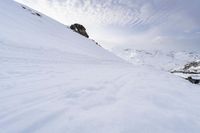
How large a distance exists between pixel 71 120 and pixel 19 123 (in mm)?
684

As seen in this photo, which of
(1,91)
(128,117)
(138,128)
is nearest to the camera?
(138,128)

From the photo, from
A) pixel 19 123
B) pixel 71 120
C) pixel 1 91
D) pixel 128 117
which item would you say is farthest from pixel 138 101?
pixel 1 91

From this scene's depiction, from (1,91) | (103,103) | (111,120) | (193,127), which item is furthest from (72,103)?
(193,127)

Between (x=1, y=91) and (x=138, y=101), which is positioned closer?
(x=1, y=91)

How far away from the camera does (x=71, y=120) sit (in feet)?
8.81

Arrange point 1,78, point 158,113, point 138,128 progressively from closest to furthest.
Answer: point 138,128, point 158,113, point 1,78

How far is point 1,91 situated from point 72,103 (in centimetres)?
140

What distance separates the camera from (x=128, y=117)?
301 cm

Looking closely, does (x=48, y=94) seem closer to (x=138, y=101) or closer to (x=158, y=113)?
(x=138, y=101)

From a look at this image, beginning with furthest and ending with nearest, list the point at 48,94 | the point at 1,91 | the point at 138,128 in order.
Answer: the point at 48,94
the point at 1,91
the point at 138,128

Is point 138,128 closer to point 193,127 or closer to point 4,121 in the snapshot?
point 193,127

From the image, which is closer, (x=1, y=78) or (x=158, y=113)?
(x=158, y=113)

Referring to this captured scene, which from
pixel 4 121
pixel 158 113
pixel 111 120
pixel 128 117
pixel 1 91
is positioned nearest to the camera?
pixel 4 121

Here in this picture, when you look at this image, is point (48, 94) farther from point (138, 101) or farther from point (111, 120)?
point (138, 101)
